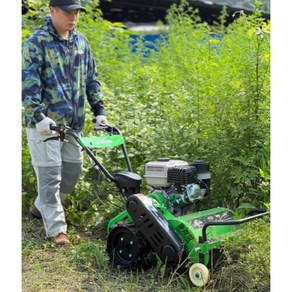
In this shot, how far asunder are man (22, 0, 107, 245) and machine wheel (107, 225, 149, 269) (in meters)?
0.66

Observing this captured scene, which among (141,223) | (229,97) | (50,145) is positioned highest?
(229,97)

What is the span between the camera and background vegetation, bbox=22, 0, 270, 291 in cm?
428

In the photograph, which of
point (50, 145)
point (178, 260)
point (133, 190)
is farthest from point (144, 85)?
point (178, 260)

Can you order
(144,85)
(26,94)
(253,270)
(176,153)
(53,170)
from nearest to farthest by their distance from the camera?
1. (253,270)
2. (26,94)
3. (53,170)
4. (176,153)
5. (144,85)

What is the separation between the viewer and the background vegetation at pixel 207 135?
4.28 metres

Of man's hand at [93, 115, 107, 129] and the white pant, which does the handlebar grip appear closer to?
the white pant

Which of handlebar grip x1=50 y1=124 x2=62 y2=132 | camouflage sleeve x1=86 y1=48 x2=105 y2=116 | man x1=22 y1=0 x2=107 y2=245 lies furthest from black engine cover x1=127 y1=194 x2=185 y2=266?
camouflage sleeve x1=86 y1=48 x2=105 y2=116

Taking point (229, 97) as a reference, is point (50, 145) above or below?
below

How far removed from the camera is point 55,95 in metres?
4.52

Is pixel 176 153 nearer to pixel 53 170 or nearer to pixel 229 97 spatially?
pixel 229 97

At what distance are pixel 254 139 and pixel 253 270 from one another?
1.30 meters

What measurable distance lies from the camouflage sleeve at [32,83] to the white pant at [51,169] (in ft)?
0.80

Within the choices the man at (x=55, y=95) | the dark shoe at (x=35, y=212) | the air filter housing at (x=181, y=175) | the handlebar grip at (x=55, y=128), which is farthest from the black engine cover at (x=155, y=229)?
the dark shoe at (x=35, y=212)

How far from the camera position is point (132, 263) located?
3947mm
